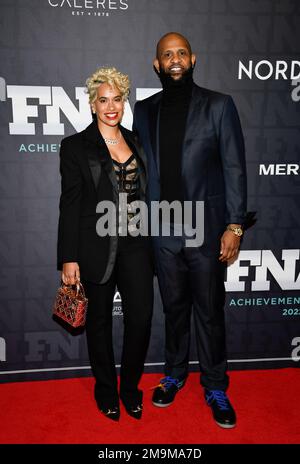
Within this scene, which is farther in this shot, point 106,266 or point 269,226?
point 269,226

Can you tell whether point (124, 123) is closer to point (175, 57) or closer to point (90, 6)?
point (175, 57)

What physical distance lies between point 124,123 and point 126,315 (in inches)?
49.2

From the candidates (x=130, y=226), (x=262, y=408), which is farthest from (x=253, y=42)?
(x=262, y=408)

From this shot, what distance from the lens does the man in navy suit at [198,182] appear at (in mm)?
2586

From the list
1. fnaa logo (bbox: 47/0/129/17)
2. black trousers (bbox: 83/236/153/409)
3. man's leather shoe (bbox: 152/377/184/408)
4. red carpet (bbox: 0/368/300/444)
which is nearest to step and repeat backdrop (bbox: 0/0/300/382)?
fnaa logo (bbox: 47/0/129/17)

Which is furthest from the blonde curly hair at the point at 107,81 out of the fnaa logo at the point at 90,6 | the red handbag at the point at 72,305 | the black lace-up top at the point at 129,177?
the red handbag at the point at 72,305

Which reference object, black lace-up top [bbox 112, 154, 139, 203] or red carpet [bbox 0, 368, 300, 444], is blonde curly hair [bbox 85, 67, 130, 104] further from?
red carpet [bbox 0, 368, 300, 444]

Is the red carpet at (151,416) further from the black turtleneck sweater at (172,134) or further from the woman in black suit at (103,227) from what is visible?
the black turtleneck sweater at (172,134)

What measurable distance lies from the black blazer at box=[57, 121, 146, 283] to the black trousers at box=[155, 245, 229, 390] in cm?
41

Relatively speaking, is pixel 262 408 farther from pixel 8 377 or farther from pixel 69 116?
pixel 69 116

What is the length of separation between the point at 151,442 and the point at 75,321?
31.5 inches

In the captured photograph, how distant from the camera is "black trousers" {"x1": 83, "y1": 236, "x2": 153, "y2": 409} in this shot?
262 cm

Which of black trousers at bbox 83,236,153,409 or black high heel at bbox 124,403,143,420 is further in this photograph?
black high heel at bbox 124,403,143,420

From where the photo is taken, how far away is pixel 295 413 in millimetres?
2859
